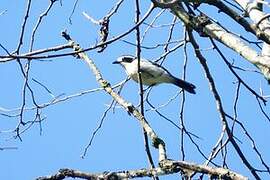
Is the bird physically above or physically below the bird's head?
below

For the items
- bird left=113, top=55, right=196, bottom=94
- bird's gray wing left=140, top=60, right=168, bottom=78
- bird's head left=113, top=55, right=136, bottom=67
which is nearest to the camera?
bird left=113, top=55, right=196, bottom=94

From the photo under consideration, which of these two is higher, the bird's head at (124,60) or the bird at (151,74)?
the bird's head at (124,60)

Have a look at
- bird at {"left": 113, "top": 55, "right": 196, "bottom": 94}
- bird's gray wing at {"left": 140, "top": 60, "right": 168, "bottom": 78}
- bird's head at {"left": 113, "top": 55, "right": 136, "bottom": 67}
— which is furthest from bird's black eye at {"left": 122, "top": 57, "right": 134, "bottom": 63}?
bird's gray wing at {"left": 140, "top": 60, "right": 168, "bottom": 78}

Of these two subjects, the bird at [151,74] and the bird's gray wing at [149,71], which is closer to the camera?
the bird at [151,74]

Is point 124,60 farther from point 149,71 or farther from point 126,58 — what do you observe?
point 149,71

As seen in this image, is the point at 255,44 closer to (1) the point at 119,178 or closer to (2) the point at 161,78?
(1) the point at 119,178

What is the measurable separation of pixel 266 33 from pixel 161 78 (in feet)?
12.4

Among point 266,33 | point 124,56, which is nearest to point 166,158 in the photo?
point 266,33

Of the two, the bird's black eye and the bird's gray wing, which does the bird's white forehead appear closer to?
the bird's black eye

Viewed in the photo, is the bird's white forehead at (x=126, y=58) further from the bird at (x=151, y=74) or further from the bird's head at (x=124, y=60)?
the bird at (x=151, y=74)

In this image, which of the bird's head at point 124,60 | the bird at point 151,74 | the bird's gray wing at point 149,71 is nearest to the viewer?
the bird at point 151,74

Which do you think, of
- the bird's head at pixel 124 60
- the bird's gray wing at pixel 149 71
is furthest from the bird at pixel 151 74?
the bird's head at pixel 124 60

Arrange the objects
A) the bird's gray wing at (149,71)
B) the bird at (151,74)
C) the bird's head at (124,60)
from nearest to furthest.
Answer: the bird at (151,74) < the bird's gray wing at (149,71) < the bird's head at (124,60)

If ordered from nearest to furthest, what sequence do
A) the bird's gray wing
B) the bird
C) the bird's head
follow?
1. the bird
2. the bird's gray wing
3. the bird's head
